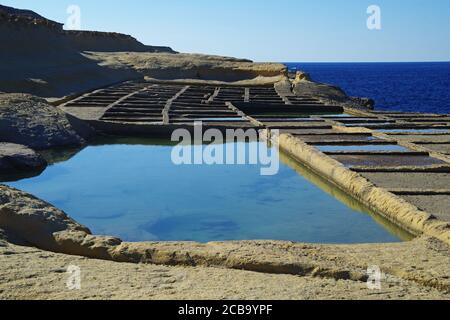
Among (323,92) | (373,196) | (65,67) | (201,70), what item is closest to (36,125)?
(373,196)

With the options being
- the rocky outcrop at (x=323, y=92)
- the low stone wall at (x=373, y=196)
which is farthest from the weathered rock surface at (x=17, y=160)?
the rocky outcrop at (x=323, y=92)

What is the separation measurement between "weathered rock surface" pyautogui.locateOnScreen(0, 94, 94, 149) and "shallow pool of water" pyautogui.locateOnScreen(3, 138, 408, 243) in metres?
0.39

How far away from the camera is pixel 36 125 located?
8656mm

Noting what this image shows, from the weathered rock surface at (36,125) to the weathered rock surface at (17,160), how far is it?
Answer: 813mm

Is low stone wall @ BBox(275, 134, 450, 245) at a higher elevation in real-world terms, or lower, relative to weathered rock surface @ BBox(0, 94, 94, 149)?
lower

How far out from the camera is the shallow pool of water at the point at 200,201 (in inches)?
197

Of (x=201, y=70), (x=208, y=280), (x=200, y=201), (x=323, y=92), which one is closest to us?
(x=208, y=280)

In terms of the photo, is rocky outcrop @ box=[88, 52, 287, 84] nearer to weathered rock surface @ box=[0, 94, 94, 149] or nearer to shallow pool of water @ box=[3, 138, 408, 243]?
weathered rock surface @ box=[0, 94, 94, 149]

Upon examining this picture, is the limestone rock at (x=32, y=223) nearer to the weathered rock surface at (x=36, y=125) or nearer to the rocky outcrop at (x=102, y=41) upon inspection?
the weathered rock surface at (x=36, y=125)

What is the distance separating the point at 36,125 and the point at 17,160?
1.83 meters

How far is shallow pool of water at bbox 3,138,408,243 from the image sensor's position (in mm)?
5012

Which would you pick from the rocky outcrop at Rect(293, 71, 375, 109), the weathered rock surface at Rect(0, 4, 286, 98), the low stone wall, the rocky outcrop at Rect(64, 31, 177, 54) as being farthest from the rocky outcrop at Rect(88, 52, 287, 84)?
the low stone wall

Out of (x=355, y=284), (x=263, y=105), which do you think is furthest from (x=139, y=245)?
(x=263, y=105)

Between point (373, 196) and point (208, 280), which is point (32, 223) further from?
point (373, 196)
